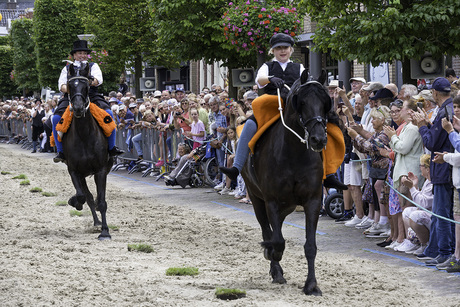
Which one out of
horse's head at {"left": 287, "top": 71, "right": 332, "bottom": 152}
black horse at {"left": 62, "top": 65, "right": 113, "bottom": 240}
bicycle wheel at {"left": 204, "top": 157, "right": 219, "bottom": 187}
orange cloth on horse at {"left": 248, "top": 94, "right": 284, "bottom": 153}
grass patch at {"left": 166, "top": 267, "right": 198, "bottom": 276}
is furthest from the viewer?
bicycle wheel at {"left": 204, "top": 157, "right": 219, "bottom": 187}

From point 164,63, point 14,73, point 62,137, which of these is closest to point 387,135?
point 62,137

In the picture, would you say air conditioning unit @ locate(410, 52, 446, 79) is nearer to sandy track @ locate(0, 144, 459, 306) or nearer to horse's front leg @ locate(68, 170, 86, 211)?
sandy track @ locate(0, 144, 459, 306)

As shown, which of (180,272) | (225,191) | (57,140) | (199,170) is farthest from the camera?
(199,170)

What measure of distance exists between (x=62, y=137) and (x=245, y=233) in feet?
10.7

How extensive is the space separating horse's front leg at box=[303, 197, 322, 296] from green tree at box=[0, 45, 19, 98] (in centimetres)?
7763

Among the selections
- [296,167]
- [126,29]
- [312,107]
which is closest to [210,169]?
[296,167]

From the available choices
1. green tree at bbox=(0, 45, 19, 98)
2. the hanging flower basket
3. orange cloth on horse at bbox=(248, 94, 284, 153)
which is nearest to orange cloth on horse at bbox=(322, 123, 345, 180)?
orange cloth on horse at bbox=(248, 94, 284, 153)

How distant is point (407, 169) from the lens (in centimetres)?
1017

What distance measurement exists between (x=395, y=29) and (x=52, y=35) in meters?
42.8

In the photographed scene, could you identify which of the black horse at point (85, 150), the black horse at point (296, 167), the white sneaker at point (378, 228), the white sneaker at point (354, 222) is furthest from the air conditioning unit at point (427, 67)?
the black horse at point (296, 167)

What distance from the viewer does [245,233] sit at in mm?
12070

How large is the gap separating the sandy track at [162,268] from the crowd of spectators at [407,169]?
2.58 ft

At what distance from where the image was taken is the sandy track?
7445mm

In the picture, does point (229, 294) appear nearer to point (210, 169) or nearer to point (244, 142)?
point (244, 142)
